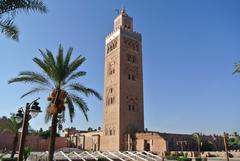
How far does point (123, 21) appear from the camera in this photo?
1997 inches

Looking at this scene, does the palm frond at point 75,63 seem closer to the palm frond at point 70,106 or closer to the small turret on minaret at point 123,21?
the palm frond at point 70,106

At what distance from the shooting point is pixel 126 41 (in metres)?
48.4

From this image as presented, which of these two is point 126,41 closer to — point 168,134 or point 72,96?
point 168,134

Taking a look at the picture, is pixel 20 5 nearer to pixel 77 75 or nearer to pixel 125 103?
pixel 77 75

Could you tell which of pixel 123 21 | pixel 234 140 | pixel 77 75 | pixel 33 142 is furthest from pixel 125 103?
pixel 77 75

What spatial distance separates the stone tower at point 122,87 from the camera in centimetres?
4319

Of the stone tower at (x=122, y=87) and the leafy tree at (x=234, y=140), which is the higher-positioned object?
the stone tower at (x=122, y=87)

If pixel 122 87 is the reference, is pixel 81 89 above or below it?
below

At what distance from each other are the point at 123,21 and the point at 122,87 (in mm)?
13916

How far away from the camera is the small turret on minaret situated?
50.5 m

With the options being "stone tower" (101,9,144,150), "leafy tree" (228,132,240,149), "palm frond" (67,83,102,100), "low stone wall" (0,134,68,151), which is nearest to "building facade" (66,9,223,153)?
"stone tower" (101,9,144,150)

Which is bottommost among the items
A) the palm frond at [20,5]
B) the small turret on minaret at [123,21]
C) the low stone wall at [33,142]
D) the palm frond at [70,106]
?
the low stone wall at [33,142]

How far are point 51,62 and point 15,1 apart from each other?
22.8 feet

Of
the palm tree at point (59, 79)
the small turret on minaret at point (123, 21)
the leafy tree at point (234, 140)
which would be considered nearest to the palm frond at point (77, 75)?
the palm tree at point (59, 79)
